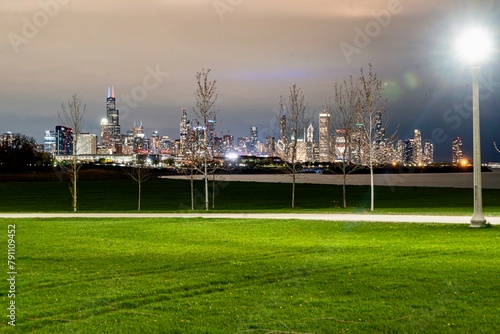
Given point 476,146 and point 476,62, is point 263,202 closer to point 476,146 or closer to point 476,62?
point 476,146

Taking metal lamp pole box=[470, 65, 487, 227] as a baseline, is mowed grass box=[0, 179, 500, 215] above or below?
below

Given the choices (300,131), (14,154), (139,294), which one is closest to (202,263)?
(139,294)

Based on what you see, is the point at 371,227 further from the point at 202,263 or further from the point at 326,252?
the point at 202,263

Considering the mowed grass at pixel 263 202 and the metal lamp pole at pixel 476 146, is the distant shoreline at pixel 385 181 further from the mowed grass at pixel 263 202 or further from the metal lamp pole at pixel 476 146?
the metal lamp pole at pixel 476 146

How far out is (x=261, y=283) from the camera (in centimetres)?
1112

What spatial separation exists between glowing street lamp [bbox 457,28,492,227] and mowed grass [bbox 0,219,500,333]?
52.7 inches

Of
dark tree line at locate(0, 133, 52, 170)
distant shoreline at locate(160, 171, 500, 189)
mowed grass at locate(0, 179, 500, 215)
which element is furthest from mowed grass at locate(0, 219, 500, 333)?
dark tree line at locate(0, 133, 52, 170)

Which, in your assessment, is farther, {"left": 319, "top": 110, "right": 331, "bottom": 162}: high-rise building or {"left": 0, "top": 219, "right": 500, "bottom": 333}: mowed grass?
{"left": 319, "top": 110, "right": 331, "bottom": 162}: high-rise building

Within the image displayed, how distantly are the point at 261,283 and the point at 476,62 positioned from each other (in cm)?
1297

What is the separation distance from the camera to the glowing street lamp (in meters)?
19.9

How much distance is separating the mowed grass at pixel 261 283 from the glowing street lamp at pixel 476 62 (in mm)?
1339

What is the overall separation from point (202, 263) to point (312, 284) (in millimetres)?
3341

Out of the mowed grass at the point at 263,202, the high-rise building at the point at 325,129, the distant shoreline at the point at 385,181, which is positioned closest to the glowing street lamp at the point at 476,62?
the mowed grass at the point at 263,202

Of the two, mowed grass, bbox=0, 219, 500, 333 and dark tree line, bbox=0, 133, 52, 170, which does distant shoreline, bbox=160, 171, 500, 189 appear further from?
mowed grass, bbox=0, 219, 500, 333
